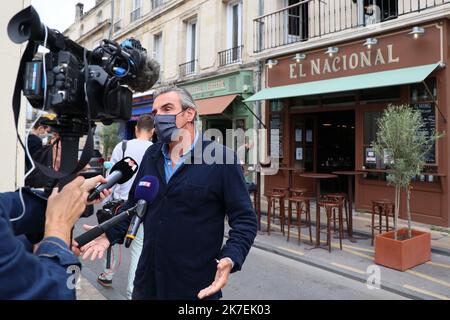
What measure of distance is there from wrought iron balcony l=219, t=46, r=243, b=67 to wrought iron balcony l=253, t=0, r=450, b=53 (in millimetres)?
940

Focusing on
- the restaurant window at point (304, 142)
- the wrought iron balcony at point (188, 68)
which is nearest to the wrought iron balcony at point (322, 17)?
the restaurant window at point (304, 142)

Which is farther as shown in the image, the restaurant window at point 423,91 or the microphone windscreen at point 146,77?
the restaurant window at point 423,91

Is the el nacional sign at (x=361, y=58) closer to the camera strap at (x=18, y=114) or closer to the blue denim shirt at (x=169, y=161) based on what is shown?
the blue denim shirt at (x=169, y=161)

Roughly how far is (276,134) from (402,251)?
239 inches

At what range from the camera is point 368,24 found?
8.41 m

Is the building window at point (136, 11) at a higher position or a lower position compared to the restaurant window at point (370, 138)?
higher

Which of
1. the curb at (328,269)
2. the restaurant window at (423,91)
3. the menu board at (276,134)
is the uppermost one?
the restaurant window at (423,91)

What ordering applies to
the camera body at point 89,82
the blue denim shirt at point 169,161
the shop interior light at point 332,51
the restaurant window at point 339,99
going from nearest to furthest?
the camera body at point 89,82 → the blue denim shirt at point 169,161 → the shop interior light at point 332,51 → the restaurant window at point 339,99

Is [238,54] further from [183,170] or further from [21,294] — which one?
[21,294]

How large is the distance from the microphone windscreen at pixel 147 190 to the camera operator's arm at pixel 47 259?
0.83m

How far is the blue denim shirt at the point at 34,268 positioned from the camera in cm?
91

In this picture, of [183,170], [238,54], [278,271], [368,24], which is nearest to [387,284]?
[278,271]

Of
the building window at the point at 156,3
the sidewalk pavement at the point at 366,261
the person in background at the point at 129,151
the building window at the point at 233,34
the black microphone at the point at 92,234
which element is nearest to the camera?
the black microphone at the point at 92,234
